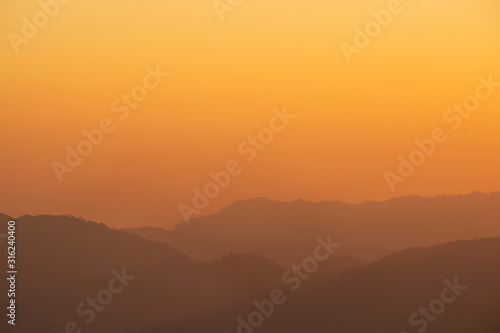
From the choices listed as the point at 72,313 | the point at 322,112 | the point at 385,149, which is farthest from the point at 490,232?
the point at 72,313

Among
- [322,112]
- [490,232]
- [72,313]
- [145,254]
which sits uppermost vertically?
[322,112]

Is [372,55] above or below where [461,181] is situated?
above

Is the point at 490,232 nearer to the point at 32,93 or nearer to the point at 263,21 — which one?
the point at 263,21
